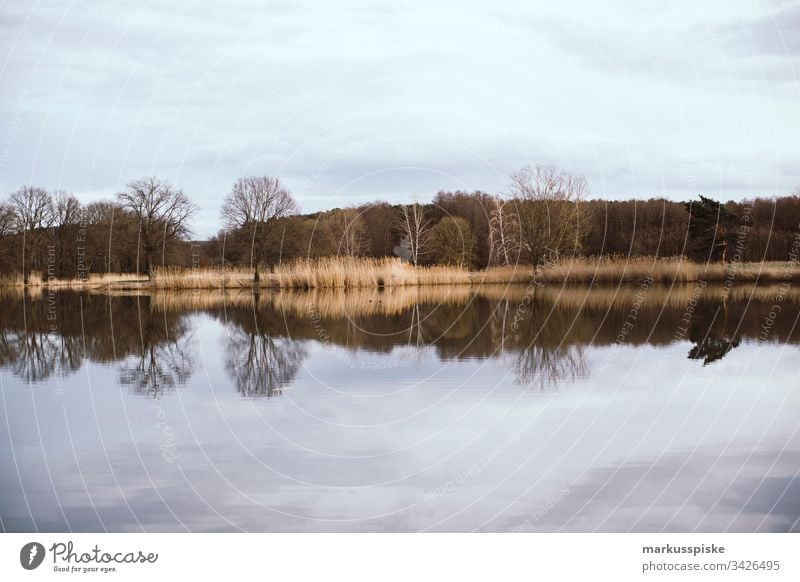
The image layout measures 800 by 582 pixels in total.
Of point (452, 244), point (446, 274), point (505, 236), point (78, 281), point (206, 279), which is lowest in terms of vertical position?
point (78, 281)

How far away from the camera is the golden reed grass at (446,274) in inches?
1064

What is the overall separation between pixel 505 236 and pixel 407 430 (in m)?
26.9

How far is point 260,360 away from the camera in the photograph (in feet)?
35.3

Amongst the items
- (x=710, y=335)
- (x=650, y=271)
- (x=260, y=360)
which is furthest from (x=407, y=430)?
(x=650, y=271)

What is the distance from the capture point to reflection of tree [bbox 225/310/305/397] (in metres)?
8.98

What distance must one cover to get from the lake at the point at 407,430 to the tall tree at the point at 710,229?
20.8 m

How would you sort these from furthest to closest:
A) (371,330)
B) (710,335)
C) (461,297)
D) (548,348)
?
1. (461,297)
2. (371,330)
3. (710,335)
4. (548,348)

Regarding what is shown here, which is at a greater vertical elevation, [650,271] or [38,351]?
[650,271]

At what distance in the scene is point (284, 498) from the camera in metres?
5.32

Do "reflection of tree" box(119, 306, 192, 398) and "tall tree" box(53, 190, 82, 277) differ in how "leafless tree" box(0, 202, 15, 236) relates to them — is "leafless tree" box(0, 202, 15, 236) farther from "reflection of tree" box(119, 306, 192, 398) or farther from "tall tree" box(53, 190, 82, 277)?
"reflection of tree" box(119, 306, 192, 398)

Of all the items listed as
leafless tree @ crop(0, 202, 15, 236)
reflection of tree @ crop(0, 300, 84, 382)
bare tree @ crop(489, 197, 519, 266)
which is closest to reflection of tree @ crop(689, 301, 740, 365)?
reflection of tree @ crop(0, 300, 84, 382)
